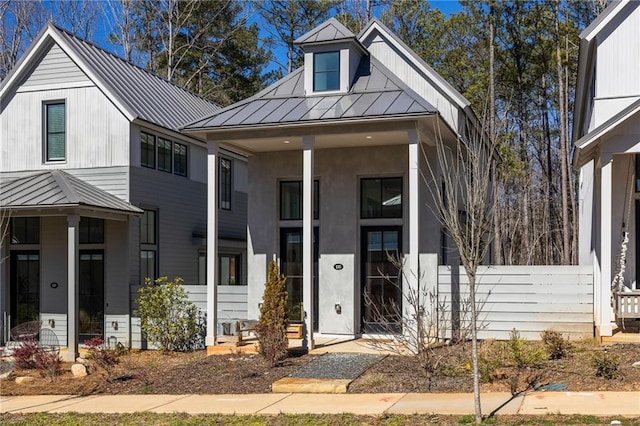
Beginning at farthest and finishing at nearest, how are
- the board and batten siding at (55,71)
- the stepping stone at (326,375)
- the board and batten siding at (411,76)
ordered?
the board and batten siding at (55,71) < the board and batten siding at (411,76) < the stepping stone at (326,375)

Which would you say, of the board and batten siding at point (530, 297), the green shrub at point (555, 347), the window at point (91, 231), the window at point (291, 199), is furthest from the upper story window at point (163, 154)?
the green shrub at point (555, 347)

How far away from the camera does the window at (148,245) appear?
1797 cm

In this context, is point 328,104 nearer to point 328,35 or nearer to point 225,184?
point 328,35

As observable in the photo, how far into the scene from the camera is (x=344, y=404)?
997 cm

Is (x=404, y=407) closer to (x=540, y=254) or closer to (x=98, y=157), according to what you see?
(x=98, y=157)

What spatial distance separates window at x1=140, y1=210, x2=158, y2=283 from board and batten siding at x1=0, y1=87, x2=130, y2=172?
1.63 meters

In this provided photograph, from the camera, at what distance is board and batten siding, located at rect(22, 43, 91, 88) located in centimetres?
1811

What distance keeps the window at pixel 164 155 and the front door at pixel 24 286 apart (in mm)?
3716

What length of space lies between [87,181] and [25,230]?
7.04ft

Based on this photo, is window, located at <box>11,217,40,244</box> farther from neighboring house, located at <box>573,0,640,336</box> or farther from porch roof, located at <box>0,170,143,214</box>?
neighboring house, located at <box>573,0,640,336</box>

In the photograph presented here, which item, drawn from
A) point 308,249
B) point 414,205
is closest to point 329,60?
point 414,205

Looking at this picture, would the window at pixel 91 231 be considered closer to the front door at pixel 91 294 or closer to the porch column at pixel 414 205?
the front door at pixel 91 294

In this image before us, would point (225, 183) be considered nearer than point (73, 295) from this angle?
No

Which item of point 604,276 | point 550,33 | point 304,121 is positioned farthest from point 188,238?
point 550,33
